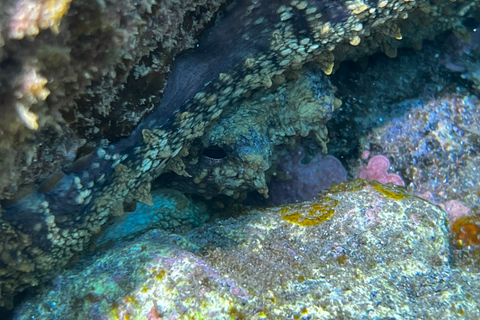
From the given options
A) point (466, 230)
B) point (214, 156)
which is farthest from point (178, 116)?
point (466, 230)

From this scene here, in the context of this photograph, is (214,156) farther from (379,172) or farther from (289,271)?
(379,172)

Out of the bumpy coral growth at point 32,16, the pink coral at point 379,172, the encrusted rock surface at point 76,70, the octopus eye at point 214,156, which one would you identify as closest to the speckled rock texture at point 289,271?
the octopus eye at point 214,156

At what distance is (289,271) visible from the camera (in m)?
2.32

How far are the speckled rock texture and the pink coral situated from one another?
700 millimetres

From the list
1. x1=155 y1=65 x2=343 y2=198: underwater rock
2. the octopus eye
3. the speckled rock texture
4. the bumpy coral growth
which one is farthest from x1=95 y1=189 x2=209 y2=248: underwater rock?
→ the bumpy coral growth

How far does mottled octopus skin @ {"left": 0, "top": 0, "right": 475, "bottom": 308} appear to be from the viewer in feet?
6.64

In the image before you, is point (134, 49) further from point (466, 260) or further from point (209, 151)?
point (466, 260)

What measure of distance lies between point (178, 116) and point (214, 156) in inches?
26.8

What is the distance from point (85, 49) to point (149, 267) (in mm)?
1348

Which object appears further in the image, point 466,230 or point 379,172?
point 379,172

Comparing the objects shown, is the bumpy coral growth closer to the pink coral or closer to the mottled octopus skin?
the mottled octopus skin

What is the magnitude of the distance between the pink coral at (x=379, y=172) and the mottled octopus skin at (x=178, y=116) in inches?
62.2

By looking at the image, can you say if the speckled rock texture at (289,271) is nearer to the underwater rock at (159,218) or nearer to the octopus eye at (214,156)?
the underwater rock at (159,218)

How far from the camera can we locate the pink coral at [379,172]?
3586 mm
